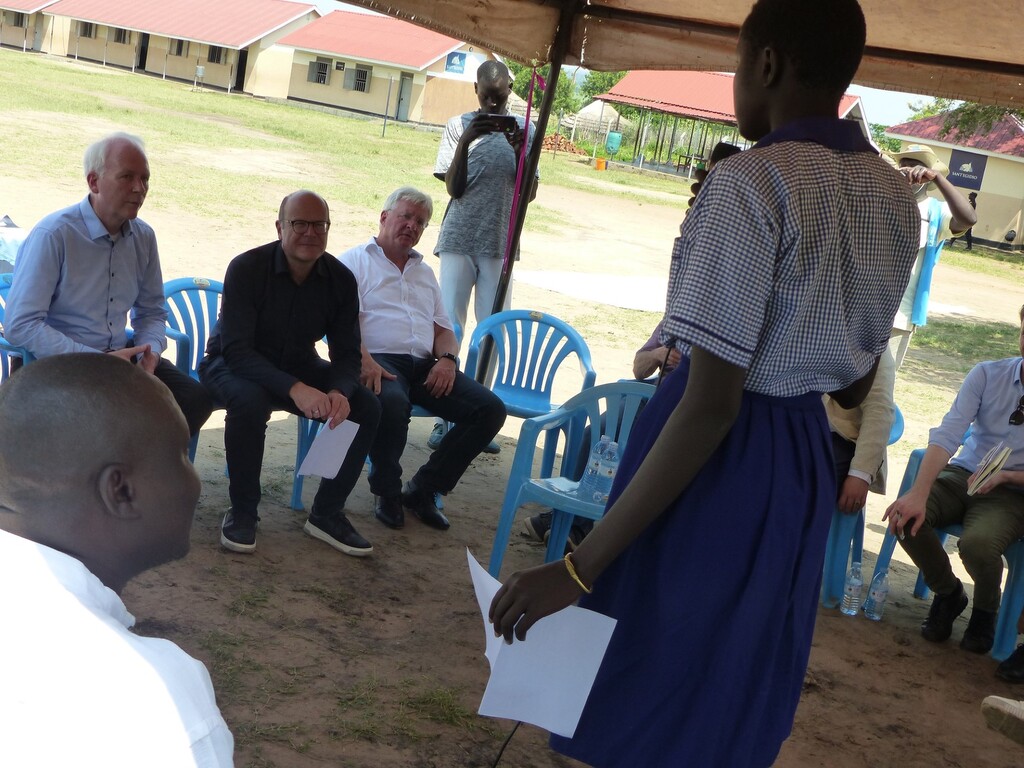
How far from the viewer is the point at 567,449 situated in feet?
16.4

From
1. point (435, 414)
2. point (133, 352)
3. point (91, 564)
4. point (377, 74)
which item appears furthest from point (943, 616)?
point (377, 74)

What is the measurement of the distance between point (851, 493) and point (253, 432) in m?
2.58

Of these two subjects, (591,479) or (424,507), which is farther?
(424,507)

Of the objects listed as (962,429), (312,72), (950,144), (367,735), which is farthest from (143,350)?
(312,72)

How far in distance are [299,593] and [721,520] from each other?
273 centimetres

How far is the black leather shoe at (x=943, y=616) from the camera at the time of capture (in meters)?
4.71

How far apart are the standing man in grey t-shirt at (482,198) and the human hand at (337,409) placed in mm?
1760

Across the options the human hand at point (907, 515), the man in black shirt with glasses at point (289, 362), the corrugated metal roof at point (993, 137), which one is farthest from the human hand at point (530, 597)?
the corrugated metal roof at point (993, 137)

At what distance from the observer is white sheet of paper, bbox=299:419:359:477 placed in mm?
4488

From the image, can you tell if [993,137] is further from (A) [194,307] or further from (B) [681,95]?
(A) [194,307]

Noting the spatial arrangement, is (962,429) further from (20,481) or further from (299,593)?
(20,481)

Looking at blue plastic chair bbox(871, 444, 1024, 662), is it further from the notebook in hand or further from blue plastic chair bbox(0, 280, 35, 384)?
blue plastic chair bbox(0, 280, 35, 384)

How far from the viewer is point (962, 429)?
4707mm

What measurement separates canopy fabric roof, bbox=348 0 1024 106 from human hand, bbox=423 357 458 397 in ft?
5.48
